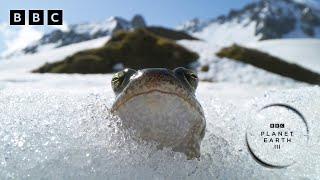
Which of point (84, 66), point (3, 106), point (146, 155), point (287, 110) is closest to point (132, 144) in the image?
point (146, 155)

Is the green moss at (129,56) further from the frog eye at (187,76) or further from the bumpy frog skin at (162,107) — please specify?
the bumpy frog skin at (162,107)

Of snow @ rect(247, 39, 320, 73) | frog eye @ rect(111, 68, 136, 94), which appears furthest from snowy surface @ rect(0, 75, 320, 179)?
snow @ rect(247, 39, 320, 73)

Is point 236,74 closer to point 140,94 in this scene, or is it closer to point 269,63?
point 269,63

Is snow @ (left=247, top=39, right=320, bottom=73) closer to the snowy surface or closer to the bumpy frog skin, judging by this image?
the snowy surface

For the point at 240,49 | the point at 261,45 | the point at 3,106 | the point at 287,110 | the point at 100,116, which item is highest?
the point at 100,116

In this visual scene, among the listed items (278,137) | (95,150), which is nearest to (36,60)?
(278,137)

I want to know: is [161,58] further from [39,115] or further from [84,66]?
[39,115]

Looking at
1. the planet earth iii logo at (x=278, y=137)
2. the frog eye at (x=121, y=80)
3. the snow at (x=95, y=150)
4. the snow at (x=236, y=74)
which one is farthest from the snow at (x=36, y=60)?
the frog eye at (x=121, y=80)
